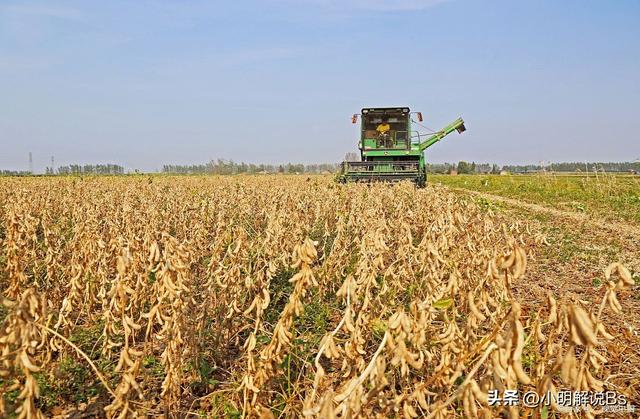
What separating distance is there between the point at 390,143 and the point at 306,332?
14503 millimetres

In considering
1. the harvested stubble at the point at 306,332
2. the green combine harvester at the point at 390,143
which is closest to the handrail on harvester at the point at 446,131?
the green combine harvester at the point at 390,143

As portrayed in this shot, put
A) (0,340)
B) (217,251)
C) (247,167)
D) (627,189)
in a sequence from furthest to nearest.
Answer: (247,167)
(627,189)
(217,251)
(0,340)

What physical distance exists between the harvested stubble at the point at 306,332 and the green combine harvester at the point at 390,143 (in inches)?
374

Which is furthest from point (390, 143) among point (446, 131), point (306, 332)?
point (306, 332)

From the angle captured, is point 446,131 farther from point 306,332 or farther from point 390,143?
point 306,332

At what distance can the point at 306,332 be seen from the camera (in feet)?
12.4

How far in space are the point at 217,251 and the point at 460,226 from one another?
2.28 metres

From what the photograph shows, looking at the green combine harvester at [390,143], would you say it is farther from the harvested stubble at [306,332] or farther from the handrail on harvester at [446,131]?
the harvested stubble at [306,332]

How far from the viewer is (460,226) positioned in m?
4.26

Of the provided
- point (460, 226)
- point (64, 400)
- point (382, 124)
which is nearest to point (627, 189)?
point (382, 124)

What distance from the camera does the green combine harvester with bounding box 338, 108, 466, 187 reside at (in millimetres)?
15266

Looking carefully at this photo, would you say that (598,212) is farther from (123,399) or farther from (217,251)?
(123,399)

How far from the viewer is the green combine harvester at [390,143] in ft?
50.1

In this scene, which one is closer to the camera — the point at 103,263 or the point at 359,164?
the point at 103,263
